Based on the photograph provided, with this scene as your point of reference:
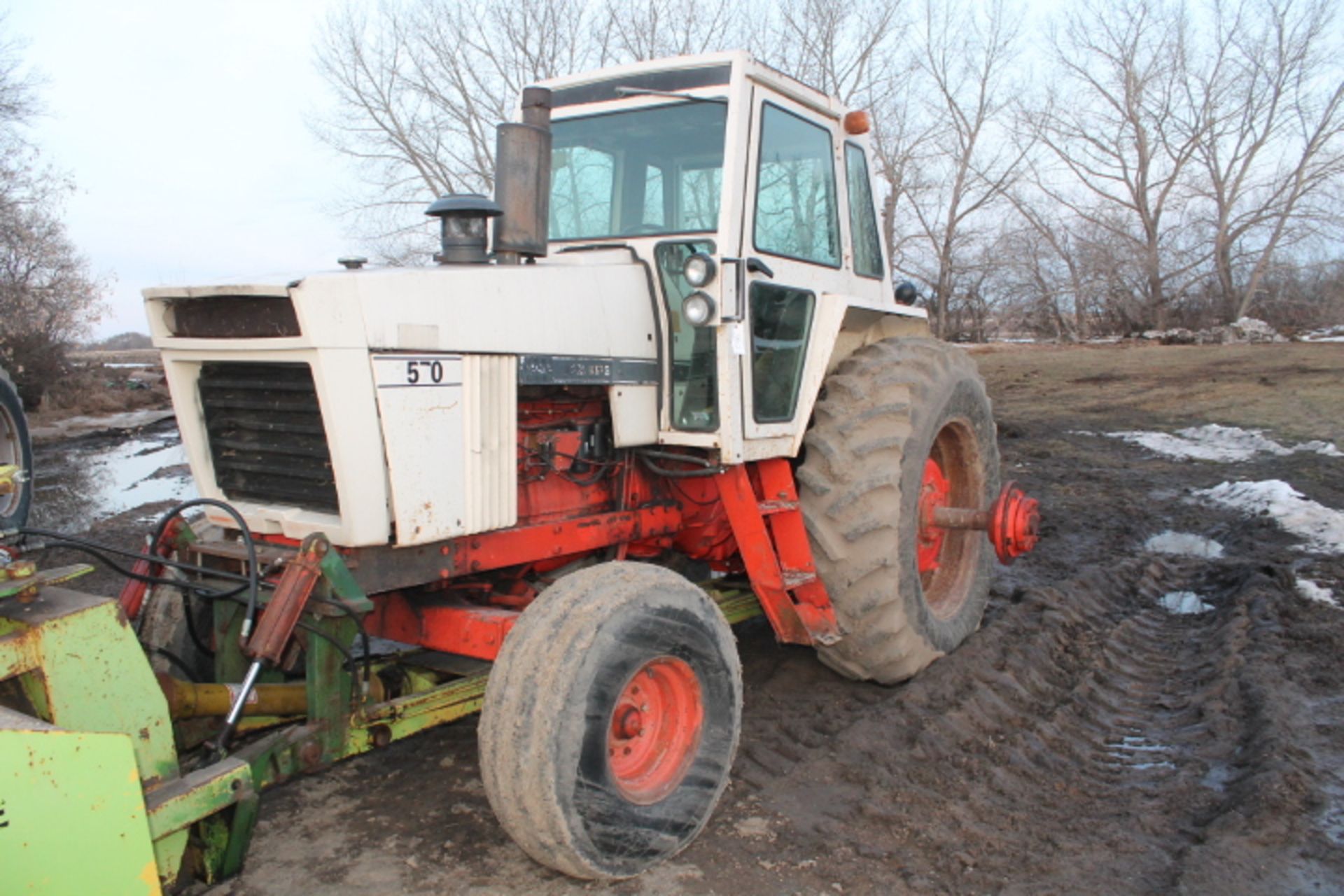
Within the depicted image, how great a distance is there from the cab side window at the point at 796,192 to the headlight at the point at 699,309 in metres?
0.47

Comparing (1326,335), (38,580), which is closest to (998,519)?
(38,580)

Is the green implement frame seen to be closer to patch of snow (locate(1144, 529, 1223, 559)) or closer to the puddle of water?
patch of snow (locate(1144, 529, 1223, 559))

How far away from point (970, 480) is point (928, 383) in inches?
45.0

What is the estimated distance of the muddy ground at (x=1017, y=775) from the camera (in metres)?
3.25

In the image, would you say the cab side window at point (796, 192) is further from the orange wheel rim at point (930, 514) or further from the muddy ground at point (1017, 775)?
the muddy ground at point (1017, 775)

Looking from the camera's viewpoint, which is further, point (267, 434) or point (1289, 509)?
point (1289, 509)

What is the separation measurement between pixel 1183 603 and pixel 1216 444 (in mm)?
5484

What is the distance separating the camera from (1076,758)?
409cm

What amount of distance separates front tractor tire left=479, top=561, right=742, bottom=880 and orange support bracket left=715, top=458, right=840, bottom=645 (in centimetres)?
72

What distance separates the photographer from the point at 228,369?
3.37m

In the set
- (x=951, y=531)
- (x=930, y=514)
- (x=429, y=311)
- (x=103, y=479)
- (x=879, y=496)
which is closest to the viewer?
(x=429, y=311)

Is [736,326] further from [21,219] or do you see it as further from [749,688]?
[21,219]

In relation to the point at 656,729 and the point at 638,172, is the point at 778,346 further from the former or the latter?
the point at 656,729

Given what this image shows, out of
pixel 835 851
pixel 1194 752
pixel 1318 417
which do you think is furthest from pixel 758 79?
pixel 1318 417
